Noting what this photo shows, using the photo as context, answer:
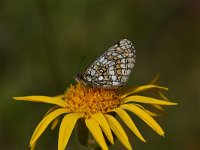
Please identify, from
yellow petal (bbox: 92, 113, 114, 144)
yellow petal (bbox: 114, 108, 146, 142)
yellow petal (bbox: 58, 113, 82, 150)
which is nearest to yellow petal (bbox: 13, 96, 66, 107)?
yellow petal (bbox: 58, 113, 82, 150)

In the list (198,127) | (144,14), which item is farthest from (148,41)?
(198,127)

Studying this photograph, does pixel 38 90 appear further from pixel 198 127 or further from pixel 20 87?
pixel 198 127

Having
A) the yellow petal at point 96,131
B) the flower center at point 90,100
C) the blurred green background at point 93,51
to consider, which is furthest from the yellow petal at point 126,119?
the blurred green background at point 93,51

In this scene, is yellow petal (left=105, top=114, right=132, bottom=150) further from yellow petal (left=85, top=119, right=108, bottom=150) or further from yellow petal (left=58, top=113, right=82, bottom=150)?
yellow petal (left=58, top=113, right=82, bottom=150)

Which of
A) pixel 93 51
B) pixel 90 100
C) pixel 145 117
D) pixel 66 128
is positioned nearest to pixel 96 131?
pixel 66 128

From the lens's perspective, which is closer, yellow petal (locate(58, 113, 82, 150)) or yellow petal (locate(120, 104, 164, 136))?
yellow petal (locate(58, 113, 82, 150))
